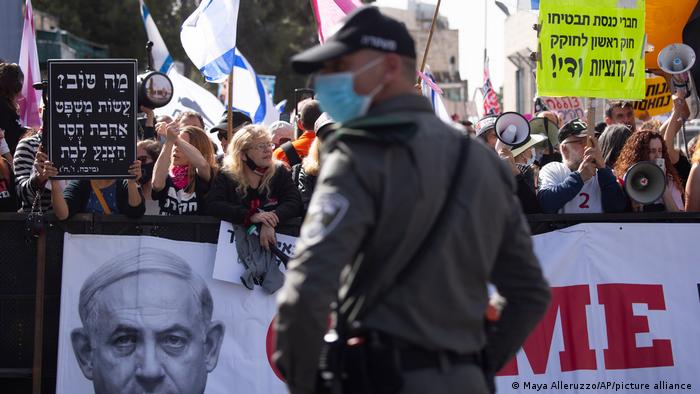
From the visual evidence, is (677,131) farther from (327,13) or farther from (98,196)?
(98,196)

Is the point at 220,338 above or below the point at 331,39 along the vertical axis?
below

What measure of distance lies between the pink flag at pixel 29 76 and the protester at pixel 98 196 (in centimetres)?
295

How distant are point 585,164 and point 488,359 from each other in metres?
4.54

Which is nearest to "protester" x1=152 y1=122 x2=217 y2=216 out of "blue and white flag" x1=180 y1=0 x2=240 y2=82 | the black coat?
the black coat

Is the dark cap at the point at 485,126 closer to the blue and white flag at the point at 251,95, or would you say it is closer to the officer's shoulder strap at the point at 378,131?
the blue and white flag at the point at 251,95

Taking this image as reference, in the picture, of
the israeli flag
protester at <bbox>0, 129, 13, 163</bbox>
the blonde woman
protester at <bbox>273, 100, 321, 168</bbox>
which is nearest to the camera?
the blonde woman

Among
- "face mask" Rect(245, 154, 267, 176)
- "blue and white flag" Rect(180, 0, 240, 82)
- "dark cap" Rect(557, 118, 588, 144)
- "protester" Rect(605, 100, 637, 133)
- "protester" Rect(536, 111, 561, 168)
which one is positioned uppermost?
"blue and white flag" Rect(180, 0, 240, 82)

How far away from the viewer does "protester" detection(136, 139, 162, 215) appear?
8273 millimetres

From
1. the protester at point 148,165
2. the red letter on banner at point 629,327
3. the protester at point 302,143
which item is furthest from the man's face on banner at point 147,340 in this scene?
the red letter on banner at point 629,327

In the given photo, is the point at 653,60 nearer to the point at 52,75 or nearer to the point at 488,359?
the point at 52,75

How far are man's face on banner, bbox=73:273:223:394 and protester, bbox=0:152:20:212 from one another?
1057mm

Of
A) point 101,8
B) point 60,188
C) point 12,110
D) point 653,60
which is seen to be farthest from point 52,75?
point 101,8

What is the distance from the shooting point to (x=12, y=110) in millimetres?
9172

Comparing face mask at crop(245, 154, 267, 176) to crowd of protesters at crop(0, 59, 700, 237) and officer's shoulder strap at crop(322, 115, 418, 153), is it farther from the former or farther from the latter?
officer's shoulder strap at crop(322, 115, 418, 153)
